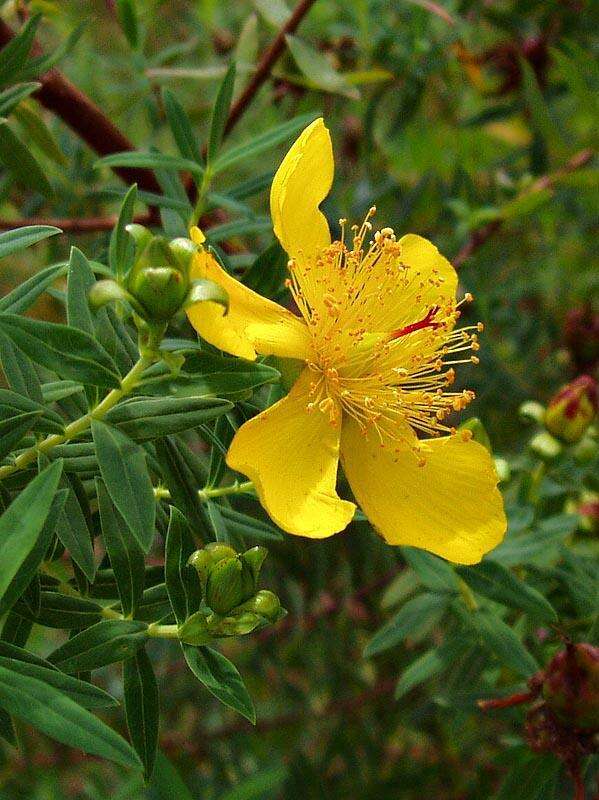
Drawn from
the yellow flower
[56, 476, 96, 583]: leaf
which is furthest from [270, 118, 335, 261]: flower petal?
[56, 476, 96, 583]: leaf

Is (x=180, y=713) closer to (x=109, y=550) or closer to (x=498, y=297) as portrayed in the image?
(x=498, y=297)

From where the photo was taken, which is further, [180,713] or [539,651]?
[180,713]

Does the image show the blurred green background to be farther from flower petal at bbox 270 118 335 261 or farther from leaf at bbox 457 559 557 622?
flower petal at bbox 270 118 335 261

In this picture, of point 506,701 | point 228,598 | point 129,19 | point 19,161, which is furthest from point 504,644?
point 129,19

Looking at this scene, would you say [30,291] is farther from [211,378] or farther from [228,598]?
[228,598]

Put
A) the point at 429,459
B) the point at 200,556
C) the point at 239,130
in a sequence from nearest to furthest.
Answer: the point at 200,556, the point at 429,459, the point at 239,130

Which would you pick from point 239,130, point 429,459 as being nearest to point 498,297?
point 239,130

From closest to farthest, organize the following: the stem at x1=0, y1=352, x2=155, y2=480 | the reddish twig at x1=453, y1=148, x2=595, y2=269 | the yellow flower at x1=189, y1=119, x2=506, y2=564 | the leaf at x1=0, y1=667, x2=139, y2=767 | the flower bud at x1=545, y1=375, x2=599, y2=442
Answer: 1. the leaf at x1=0, y1=667, x2=139, y2=767
2. the stem at x1=0, y1=352, x2=155, y2=480
3. the yellow flower at x1=189, y1=119, x2=506, y2=564
4. the flower bud at x1=545, y1=375, x2=599, y2=442
5. the reddish twig at x1=453, y1=148, x2=595, y2=269
